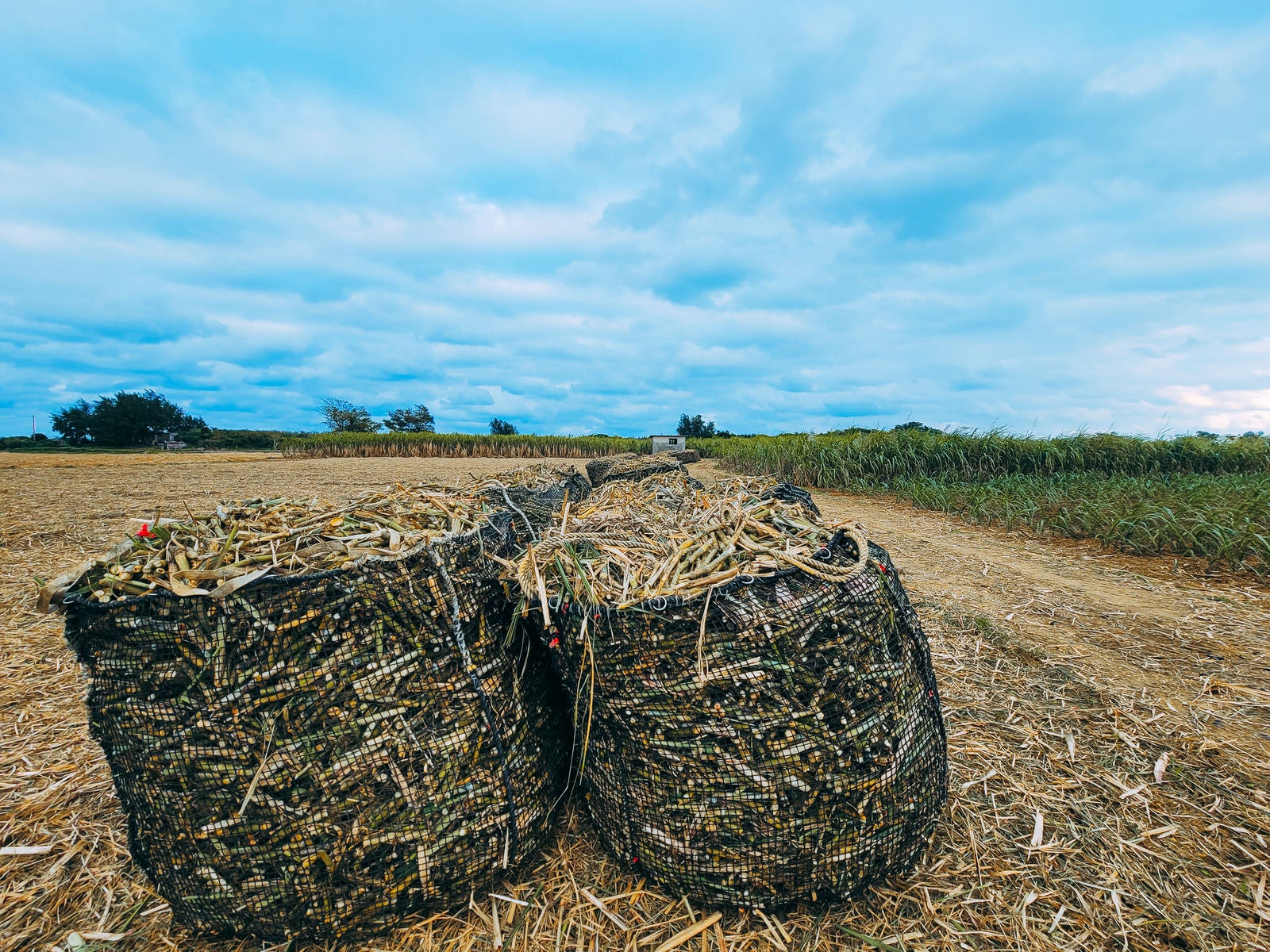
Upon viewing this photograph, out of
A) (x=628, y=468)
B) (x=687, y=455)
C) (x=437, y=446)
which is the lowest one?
(x=628, y=468)

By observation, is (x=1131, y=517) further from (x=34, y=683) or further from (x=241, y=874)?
(x=34, y=683)

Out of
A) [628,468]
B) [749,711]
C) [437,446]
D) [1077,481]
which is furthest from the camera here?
[437,446]

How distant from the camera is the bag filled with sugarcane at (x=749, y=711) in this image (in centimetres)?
141

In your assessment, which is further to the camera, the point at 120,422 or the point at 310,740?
the point at 120,422

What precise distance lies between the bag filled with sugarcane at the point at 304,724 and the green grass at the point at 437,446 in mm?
34120

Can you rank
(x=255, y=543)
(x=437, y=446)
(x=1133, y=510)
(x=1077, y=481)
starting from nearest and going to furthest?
(x=255, y=543)
(x=1133, y=510)
(x=1077, y=481)
(x=437, y=446)

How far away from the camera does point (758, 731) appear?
1421 millimetres

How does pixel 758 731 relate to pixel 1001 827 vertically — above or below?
above

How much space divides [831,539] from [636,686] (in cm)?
72

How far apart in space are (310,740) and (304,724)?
0.04 meters

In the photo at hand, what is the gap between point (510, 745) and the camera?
5.35 ft

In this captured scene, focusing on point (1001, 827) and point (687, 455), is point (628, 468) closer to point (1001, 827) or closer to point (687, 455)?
point (1001, 827)

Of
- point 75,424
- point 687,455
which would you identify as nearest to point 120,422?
point 75,424

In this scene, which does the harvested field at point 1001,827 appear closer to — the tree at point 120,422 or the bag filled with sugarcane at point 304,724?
the bag filled with sugarcane at point 304,724
